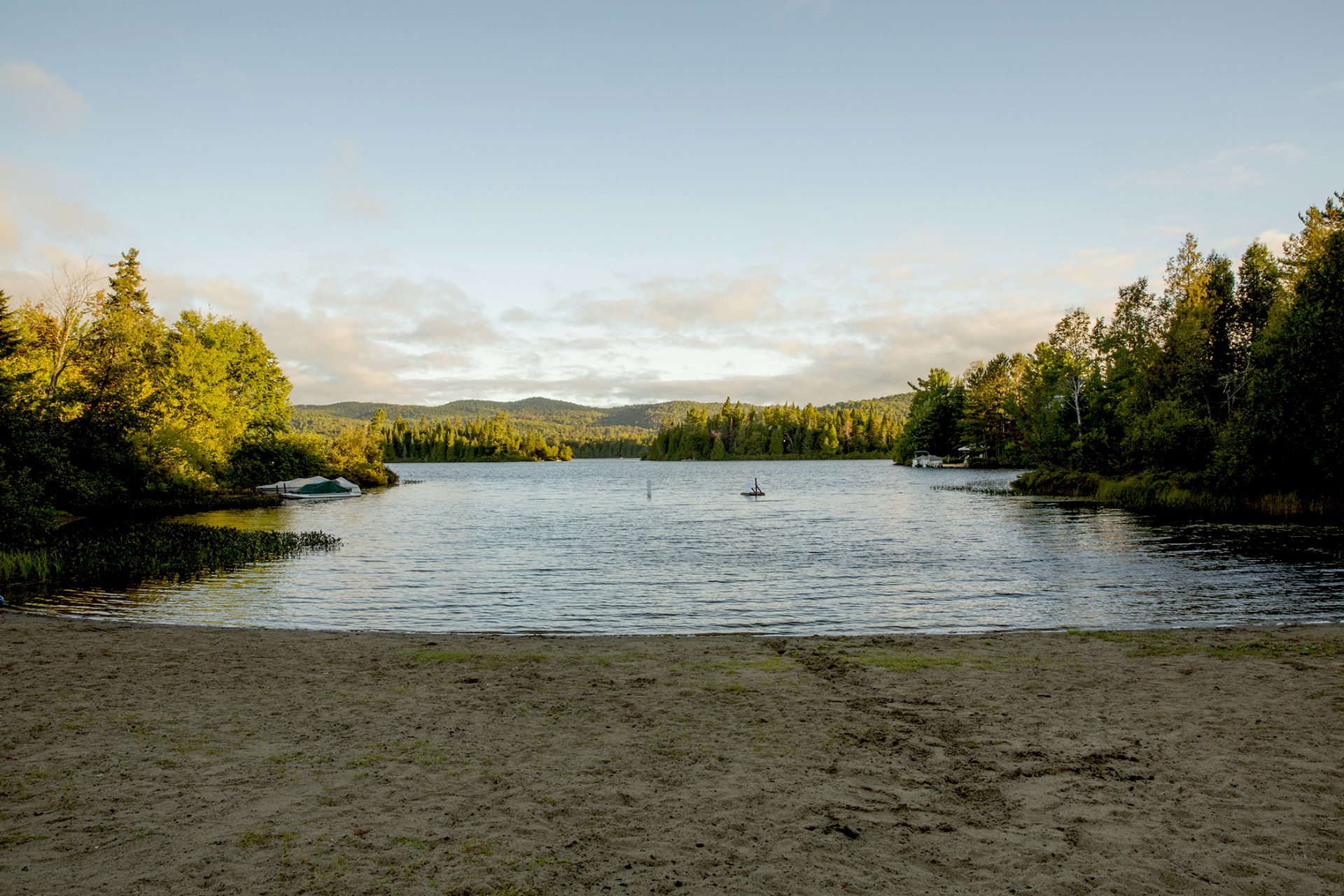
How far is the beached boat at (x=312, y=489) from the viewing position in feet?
214

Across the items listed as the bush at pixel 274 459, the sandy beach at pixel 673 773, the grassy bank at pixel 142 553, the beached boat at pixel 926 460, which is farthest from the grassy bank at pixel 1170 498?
the beached boat at pixel 926 460

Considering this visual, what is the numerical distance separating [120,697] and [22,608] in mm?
10984

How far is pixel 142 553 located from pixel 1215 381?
5599 centimetres

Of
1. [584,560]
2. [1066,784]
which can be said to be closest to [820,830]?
[1066,784]

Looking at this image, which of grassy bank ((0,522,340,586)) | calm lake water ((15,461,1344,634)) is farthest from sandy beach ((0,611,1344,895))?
grassy bank ((0,522,340,586))

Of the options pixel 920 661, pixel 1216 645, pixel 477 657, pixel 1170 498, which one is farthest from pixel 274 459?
pixel 1216 645

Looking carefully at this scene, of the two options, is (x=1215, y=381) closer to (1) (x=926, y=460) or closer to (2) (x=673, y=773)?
(2) (x=673, y=773)

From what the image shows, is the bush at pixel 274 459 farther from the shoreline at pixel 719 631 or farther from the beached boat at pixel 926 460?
the beached boat at pixel 926 460

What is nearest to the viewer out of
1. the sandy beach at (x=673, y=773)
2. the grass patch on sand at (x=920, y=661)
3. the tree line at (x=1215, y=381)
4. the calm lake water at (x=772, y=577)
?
the sandy beach at (x=673, y=773)

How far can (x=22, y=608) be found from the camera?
17094 mm

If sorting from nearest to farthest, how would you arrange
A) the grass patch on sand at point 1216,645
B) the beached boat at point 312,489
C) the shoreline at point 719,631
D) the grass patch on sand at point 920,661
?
the grass patch on sand at point 920,661, the grass patch on sand at point 1216,645, the shoreline at point 719,631, the beached boat at point 312,489

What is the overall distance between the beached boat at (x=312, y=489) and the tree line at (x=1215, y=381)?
6322 cm

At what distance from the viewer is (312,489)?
66.9 meters

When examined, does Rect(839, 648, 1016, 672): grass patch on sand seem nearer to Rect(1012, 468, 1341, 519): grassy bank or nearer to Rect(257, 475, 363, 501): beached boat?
Rect(1012, 468, 1341, 519): grassy bank
